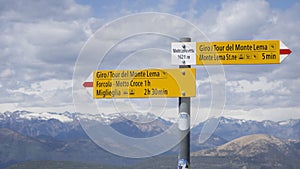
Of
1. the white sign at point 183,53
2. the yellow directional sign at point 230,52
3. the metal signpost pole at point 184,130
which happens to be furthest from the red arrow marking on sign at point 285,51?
the metal signpost pole at point 184,130

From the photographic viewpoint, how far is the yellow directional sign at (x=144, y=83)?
33.1 ft

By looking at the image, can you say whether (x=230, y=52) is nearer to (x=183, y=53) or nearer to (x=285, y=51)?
(x=183, y=53)

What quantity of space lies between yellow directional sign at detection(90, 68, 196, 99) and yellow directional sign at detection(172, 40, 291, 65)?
34 centimetres

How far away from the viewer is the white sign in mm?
10266

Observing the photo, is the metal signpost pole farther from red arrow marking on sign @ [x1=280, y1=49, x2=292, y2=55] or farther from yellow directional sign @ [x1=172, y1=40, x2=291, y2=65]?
red arrow marking on sign @ [x1=280, y1=49, x2=292, y2=55]

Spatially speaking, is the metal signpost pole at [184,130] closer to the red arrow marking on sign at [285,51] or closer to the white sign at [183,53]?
the white sign at [183,53]

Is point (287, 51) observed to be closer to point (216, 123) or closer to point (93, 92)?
point (216, 123)

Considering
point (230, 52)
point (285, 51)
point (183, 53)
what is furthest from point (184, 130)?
point (285, 51)

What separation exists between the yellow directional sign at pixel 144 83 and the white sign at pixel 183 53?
231 millimetres

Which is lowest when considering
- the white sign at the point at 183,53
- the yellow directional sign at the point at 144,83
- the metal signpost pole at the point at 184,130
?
the metal signpost pole at the point at 184,130

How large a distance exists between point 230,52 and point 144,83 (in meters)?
1.94

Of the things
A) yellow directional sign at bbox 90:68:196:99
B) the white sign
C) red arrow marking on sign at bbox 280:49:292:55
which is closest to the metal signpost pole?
yellow directional sign at bbox 90:68:196:99

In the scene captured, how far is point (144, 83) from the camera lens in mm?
10391

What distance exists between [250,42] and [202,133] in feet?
7.42
